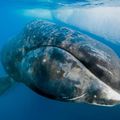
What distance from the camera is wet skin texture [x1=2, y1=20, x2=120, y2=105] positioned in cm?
393

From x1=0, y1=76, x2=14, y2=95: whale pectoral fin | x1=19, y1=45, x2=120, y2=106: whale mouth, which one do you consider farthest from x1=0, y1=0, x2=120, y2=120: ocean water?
x1=19, y1=45, x2=120, y2=106: whale mouth

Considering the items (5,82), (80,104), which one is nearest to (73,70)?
(5,82)

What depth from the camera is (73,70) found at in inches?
161

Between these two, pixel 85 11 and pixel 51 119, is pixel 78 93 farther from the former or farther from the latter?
pixel 85 11

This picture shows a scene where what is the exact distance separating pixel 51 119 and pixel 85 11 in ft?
29.2

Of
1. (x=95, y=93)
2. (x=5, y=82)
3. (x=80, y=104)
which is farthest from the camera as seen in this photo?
(x=80, y=104)

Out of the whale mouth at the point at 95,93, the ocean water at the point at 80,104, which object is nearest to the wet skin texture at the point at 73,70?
the whale mouth at the point at 95,93

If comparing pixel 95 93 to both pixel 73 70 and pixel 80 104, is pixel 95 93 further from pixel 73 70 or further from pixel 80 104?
pixel 80 104

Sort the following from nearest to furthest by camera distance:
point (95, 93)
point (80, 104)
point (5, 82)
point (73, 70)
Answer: point (95, 93) < point (73, 70) < point (5, 82) < point (80, 104)

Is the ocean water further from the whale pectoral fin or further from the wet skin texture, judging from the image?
Answer: the wet skin texture

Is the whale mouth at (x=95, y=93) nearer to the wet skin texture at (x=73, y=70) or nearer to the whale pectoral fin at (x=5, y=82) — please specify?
the wet skin texture at (x=73, y=70)

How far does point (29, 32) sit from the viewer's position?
5934mm

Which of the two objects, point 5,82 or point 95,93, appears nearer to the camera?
point 95,93

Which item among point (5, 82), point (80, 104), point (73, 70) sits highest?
point (73, 70)
